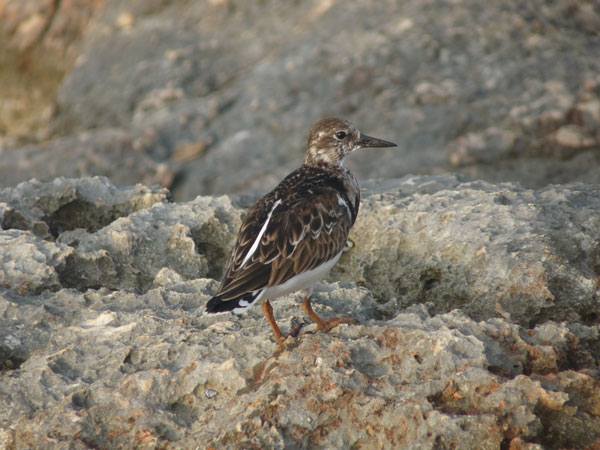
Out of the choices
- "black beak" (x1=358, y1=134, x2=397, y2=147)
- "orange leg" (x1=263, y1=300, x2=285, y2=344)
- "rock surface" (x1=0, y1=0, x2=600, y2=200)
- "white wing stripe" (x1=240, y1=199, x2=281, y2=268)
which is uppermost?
"white wing stripe" (x1=240, y1=199, x2=281, y2=268)

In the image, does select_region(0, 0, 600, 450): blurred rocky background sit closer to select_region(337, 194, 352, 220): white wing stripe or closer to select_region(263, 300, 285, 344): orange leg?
select_region(263, 300, 285, 344): orange leg

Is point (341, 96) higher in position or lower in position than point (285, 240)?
lower

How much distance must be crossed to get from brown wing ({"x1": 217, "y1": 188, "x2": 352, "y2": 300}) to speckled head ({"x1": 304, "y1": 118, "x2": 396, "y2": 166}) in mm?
834

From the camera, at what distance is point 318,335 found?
14.1ft

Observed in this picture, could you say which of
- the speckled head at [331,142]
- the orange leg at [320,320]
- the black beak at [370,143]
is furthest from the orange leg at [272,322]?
the black beak at [370,143]

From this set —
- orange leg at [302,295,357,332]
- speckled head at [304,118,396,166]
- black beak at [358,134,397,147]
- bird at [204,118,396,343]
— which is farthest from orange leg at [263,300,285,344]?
black beak at [358,134,397,147]

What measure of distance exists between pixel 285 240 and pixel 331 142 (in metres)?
1.52

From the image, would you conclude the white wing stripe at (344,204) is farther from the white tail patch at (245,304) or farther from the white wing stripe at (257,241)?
the white tail patch at (245,304)

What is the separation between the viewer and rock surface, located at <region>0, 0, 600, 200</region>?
945 cm

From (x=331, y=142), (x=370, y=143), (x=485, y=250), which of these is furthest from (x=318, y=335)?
(x=370, y=143)

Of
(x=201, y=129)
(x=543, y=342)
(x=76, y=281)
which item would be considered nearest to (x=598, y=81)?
(x=201, y=129)

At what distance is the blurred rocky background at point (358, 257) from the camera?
3.81 meters

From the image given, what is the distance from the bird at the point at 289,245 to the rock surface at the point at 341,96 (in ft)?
13.9

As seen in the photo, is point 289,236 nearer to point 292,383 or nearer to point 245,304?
point 245,304
